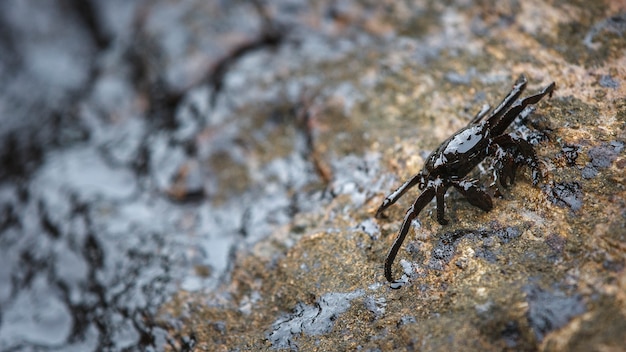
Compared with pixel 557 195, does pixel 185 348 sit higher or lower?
lower

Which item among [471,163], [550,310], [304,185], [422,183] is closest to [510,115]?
[471,163]

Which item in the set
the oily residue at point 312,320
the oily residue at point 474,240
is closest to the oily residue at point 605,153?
the oily residue at point 474,240

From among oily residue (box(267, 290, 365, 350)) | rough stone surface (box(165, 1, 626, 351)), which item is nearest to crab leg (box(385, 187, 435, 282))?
rough stone surface (box(165, 1, 626, 351))

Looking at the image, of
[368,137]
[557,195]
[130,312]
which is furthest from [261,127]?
[557,195]

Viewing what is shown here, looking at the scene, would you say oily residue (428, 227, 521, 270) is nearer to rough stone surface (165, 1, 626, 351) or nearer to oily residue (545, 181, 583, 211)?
rough stone surface (165, 1, 626, 351)

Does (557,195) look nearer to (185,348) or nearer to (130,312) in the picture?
(185,348)
